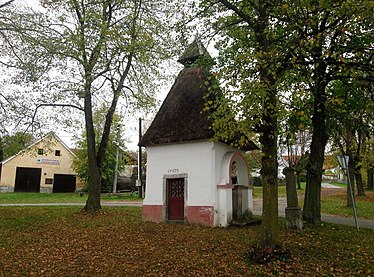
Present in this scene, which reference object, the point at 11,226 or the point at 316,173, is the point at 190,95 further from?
the point at 11,226

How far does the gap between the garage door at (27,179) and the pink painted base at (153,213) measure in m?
29.7

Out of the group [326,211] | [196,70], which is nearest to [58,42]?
[196,70]

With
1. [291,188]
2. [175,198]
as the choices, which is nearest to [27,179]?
[175,198]

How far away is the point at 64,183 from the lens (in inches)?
1672

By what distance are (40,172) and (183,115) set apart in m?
31.6

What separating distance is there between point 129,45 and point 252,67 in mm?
7754

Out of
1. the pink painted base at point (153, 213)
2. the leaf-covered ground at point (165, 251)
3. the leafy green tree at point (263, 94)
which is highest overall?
the leafy green tree at point (263, 94)

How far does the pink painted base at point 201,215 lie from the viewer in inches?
532

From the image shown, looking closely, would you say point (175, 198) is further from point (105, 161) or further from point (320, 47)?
point (105, 161)

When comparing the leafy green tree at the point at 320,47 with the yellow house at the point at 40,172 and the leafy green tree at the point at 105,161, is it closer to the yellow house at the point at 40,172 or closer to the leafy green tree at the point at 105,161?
the leafy green tree at the point at 105,161

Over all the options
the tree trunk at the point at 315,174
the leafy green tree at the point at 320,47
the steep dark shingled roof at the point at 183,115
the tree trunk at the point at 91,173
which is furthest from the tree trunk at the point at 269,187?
the tree trunk at the point at 91,173

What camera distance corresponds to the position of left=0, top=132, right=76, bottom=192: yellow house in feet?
125

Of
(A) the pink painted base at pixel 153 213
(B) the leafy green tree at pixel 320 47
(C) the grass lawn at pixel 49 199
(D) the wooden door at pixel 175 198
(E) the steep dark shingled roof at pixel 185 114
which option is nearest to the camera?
(B) the leafy green tree at pixel 320 47

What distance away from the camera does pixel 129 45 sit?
14281 mm
